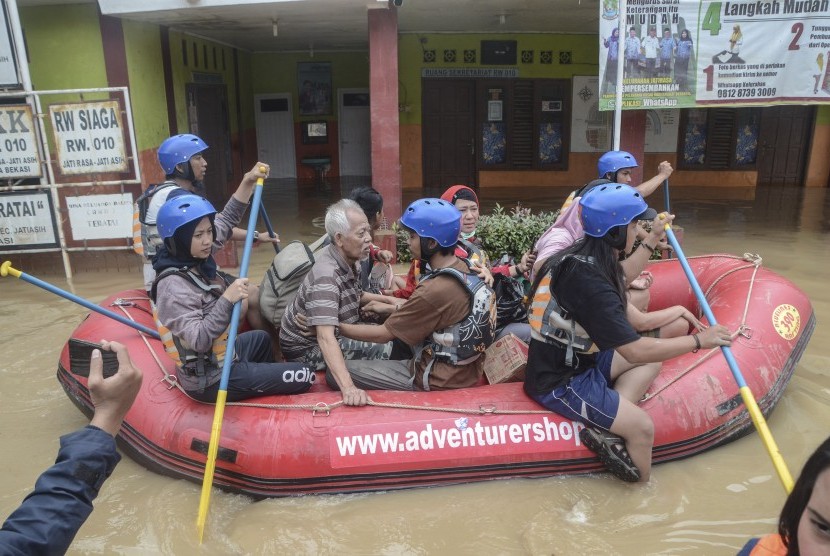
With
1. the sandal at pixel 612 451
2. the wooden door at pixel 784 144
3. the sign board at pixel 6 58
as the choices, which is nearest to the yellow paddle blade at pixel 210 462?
the sandal at pixel 612 451

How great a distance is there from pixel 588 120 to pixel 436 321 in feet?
31.9

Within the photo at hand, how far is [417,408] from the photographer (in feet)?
10.8

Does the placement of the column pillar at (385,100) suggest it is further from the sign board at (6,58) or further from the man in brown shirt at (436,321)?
the man in brown shirt at (436,321)

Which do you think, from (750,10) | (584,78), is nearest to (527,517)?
(750,10)

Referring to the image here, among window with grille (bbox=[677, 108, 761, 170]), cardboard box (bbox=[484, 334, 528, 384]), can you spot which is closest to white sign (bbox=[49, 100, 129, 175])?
cardboard box (bbox=[484, 334, 528, 384])

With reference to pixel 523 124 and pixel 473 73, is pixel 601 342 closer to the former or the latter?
pixel 473 73

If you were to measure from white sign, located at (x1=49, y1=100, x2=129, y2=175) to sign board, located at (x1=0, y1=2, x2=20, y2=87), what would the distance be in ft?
1.42

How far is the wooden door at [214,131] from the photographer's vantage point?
9500 millimetres

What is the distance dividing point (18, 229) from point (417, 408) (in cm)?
588

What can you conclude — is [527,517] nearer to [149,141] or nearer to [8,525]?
[8,525]

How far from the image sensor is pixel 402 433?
10.6 ft

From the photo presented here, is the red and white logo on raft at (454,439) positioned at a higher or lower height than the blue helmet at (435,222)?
lower

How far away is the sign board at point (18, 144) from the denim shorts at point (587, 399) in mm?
6156

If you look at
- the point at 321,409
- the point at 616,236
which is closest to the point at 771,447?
the point at 616,236
